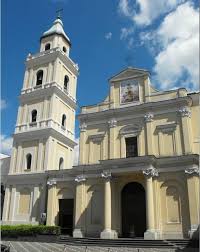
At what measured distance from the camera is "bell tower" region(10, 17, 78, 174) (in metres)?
32.2

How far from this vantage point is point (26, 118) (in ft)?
113

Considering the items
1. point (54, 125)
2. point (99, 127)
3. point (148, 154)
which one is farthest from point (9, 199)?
point (148, 154)

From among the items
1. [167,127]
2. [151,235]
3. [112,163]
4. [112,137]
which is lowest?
[151,235]

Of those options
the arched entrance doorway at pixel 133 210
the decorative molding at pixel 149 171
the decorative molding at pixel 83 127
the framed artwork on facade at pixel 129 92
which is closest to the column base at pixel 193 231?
the arched entrance doorway at pixel 133 210

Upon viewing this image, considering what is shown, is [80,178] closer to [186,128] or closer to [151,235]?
[151,235]

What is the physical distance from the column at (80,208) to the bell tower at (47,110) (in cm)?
537

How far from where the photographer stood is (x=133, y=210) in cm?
2500

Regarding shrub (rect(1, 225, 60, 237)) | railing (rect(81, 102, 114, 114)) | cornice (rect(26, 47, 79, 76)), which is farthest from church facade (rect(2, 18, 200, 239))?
shrub (rect(1, 225, 60, 237))

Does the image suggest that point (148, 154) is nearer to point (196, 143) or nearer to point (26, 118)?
point (196, 143)

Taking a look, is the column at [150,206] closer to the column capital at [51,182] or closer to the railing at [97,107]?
the railing at [97,107]

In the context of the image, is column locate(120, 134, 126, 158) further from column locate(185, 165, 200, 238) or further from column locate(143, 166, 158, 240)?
column locate(185, 165, 200, 238)

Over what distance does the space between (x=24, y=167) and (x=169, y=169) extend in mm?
15853

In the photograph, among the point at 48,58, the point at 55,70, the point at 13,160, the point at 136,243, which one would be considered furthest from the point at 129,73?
the point at 13,160

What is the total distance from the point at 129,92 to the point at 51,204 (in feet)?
41.4
